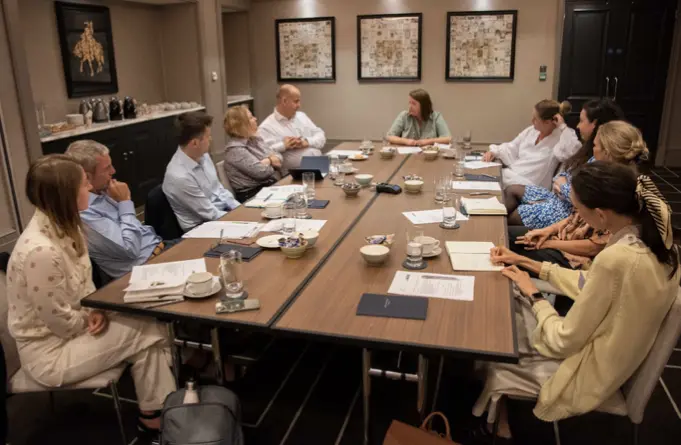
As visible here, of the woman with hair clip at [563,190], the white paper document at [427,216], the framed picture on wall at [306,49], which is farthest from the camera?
the framed picture on wall at [306,49]

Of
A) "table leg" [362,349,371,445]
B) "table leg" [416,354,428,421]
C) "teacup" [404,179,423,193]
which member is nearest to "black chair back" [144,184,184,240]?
"teacup" [404,179,423,193]

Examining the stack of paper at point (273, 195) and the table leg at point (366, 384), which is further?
the stack of paper at point (273, 195)

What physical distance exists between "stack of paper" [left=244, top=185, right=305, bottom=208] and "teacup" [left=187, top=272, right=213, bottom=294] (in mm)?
1117

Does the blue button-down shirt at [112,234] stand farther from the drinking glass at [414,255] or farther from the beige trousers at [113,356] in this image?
the drinking glass at [414,255]

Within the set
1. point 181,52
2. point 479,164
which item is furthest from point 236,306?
point 181,52

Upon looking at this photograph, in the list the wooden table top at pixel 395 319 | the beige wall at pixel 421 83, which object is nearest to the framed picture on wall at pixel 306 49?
the beige wall at pixel 421 83

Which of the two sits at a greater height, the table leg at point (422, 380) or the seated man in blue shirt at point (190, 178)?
the seated man in blue shirt at point (190, 178)

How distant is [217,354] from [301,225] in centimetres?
84

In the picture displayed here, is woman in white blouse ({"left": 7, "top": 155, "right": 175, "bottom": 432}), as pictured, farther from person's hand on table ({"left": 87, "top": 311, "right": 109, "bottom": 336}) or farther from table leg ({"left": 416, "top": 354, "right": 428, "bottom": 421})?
table leg ({"left": 416, "top": 354, "right": 428, "bottom": 421})

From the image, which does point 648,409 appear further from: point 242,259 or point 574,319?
point 242,259

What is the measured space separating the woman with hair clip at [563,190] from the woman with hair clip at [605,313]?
1.38m

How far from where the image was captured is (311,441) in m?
2.32

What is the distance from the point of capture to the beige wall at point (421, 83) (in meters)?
7.24

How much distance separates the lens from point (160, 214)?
328cm
